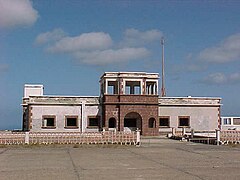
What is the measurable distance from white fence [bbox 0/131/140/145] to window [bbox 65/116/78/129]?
42.8 ft

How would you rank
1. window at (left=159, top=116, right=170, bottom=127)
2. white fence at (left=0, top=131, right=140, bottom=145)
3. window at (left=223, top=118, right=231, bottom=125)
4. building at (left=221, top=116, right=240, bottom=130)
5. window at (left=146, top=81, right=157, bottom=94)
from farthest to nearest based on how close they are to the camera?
window at (left=223, top=118, right=231, bottom=125)
building at (left=221, top=116, right=240, bottom=130)
window at (left=159, top=116, right=170, bottom=127)
window at (left=146, top=81, right=157, bottom=94)
white fence at (left=0, top=131, right=140, bottom=145)

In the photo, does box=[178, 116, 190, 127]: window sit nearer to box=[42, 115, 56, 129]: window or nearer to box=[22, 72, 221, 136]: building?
box=[22, 72, 221, 136]: building

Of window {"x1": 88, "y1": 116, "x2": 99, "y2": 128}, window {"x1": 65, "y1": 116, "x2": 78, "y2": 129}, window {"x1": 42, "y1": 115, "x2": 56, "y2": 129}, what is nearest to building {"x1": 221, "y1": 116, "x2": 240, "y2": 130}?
window {"x1": 88, "y1": 116, "x2": 99, "y2": 128}

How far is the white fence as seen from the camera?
80.9 ft

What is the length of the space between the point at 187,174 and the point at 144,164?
277 centimetres

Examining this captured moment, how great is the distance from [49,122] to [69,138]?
13438 mm

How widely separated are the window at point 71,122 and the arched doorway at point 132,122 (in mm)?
4645

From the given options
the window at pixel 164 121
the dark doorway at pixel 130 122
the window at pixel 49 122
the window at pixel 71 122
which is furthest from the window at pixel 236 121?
the window at pixel 49 122

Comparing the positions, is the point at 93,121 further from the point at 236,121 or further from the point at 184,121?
the point at 236,121

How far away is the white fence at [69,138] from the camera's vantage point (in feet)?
80.9

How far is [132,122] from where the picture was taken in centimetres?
3928

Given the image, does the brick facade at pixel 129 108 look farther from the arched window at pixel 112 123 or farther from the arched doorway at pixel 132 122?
the arched doorway at pixel 132 122

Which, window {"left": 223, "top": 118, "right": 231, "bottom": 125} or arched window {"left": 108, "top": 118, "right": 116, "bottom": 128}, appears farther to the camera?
window {"left": 223, "top": 118, "right": 231, "bottom": 125}

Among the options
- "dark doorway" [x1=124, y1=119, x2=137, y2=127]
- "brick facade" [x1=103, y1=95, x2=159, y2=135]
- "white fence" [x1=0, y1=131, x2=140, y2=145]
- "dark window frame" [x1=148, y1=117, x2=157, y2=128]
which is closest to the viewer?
"white fence" [x1=0, y1=131, x2=140, y2=145]
